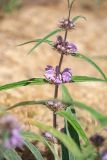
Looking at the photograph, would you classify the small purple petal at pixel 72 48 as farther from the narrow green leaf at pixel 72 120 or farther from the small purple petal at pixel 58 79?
the narrow green leaf at pixel 72 120

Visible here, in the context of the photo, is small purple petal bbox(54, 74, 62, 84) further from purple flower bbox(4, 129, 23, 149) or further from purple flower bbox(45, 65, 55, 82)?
purple flower bbox(4, 129, 23, 149)

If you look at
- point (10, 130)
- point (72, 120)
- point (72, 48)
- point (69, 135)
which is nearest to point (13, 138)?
point (10, 130)

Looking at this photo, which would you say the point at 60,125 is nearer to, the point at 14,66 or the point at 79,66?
the point at 14,66

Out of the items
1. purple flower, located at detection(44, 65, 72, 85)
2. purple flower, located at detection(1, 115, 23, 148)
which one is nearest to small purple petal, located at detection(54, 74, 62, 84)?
purple flower, located at detection(44, 65, 72, 85)

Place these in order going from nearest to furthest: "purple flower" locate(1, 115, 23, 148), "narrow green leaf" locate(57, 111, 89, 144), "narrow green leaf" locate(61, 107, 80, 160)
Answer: "purple flower" locate(1, 115, 23, 148) < "narrow green leaf" locate(57, 111, 89, 144) < "narrow green leaf" locate(61, 107, 80, 160)

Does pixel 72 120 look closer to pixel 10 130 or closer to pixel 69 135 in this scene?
pixel 69 135

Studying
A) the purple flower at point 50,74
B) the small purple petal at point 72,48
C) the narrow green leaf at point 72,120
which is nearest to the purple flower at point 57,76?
the purple flower at point 50,74

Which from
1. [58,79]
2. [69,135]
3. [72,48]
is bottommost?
[69,135]

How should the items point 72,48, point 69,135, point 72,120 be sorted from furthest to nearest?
1. point 72,48
2. point 69,135
3. point 72,120

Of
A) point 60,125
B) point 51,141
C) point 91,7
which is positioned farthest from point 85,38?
point 51,141
